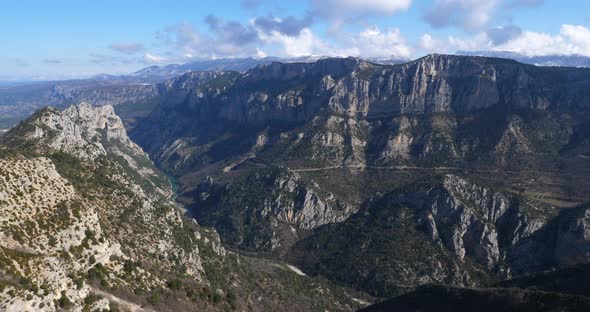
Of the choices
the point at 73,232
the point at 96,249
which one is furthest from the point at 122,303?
the point at 73,232

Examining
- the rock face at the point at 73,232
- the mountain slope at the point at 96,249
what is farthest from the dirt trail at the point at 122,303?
the rock face at the point at 73,232

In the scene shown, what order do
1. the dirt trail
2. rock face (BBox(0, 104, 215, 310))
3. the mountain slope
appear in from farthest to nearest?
1. the dirt trail
2. the mountain slope
3. rock face (BBox(0, 104, 215, 310))

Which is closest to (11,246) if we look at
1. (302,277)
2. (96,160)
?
(96,160)

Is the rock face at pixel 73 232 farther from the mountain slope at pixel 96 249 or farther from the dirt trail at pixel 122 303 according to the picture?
the dirt trail at pixel 122 303

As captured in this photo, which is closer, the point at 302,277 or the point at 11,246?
the point at 11,246

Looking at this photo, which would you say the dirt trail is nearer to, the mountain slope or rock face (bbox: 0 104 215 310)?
the mountain slope

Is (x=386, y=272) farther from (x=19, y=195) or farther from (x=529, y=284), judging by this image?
(x=19, y=195)

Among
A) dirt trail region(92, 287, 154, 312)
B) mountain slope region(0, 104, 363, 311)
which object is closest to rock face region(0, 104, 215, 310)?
mountain slope region(0, 104, 363, 311)

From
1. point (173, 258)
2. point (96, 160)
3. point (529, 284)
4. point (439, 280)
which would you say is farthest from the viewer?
point (439, 280)

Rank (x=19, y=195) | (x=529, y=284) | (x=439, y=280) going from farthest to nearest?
(x=439, y=280) < (x=529, y=284) < (x=19, y=195)

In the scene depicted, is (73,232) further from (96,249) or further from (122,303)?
(122,303)

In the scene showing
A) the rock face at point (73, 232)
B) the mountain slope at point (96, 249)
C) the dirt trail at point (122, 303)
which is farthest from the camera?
the dirt trail at point (122, 303)
